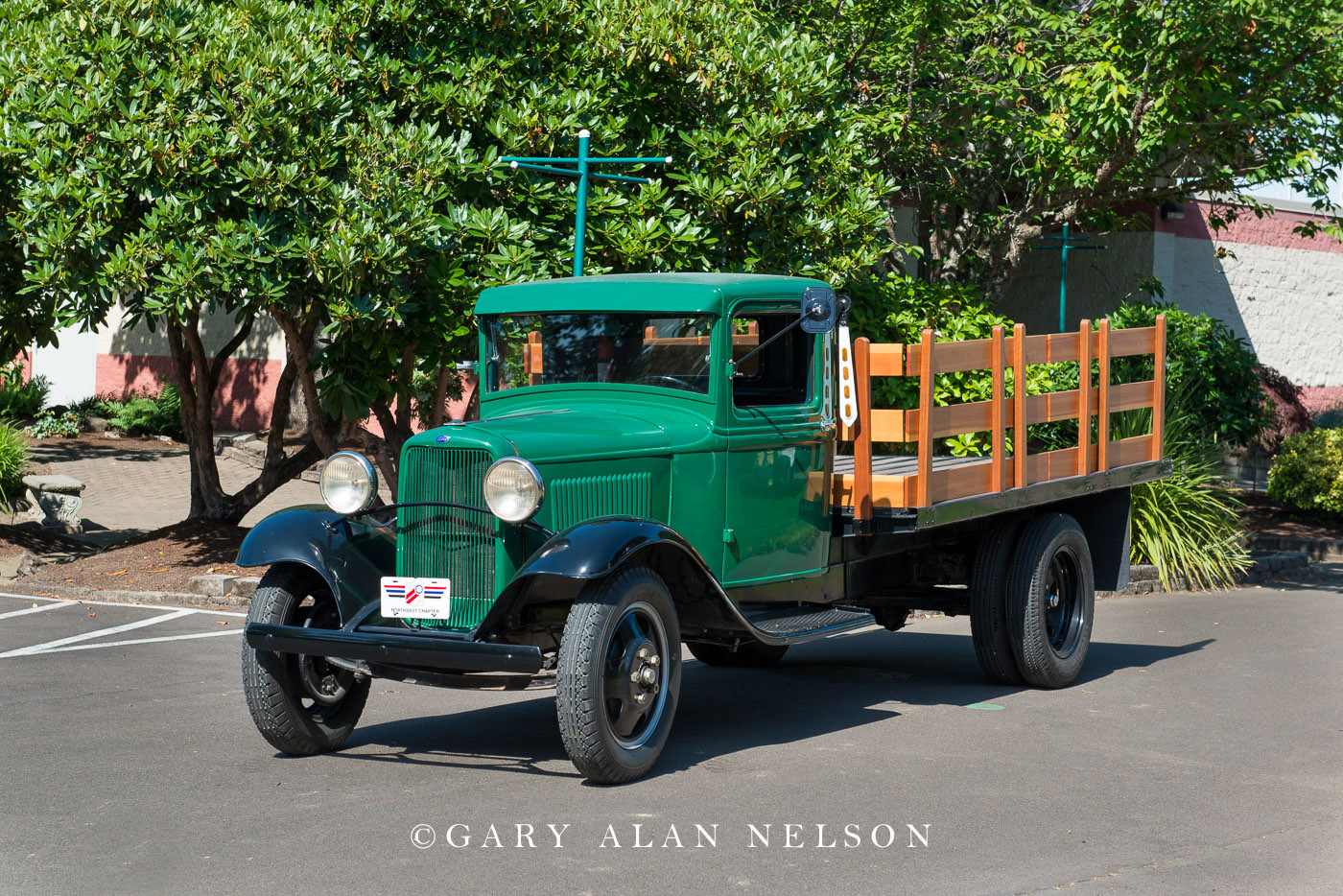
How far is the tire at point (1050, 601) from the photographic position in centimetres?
851

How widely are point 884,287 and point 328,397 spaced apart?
5.54 meters

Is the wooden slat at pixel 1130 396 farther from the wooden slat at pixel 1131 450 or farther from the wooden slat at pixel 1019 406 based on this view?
the wooden slat at pixel 1019 406

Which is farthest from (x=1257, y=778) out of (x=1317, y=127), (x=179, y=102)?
(x=1317, y=127)

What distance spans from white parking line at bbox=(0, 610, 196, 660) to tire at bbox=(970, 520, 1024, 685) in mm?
6117

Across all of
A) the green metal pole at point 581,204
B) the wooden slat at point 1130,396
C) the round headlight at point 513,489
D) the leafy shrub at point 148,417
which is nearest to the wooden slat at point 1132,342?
the wooden slat at point 1130,396

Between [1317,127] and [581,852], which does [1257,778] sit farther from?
[1317,127]

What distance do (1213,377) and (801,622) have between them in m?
12.7

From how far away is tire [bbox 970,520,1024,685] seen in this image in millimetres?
8539

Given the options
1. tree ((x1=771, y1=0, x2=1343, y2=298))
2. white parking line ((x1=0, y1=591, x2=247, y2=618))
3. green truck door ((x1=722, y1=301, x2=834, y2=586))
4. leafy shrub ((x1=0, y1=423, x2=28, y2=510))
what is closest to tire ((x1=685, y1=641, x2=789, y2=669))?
green truck door ((x1=722, y1=301, x2=834, y2=586))

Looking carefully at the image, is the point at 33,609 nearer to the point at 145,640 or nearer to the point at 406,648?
the point at 145,640

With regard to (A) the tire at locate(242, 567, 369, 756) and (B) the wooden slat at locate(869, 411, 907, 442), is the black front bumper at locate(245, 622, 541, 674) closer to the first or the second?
(A) the tire at locate(242, 567, 369, 756)

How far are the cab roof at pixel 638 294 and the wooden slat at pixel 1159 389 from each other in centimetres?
306

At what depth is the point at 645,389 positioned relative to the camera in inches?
283

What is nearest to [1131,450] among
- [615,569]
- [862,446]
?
[862,446]
